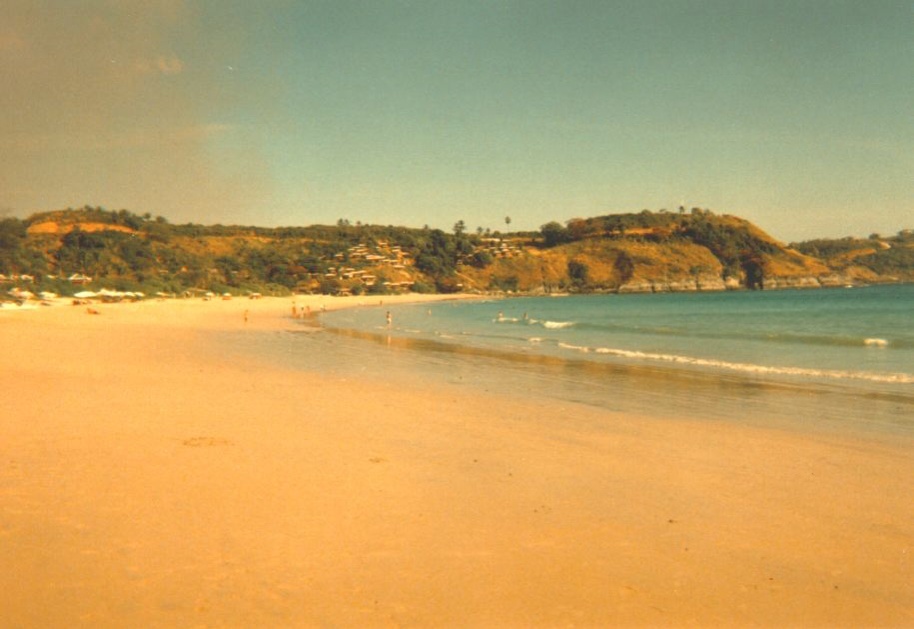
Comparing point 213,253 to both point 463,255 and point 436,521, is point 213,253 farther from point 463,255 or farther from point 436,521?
point 436,521

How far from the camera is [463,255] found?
481 feet

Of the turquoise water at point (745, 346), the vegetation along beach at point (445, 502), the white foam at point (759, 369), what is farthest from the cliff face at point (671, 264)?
the vegetation along beach at point (445, 502)

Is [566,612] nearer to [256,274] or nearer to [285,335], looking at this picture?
[285,335]

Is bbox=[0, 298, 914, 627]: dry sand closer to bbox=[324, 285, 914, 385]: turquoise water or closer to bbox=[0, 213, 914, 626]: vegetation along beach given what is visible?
bbox=[0, 213, 914, 626]: vegetation along beach

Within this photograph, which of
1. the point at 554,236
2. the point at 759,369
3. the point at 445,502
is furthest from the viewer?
the point at 554,236

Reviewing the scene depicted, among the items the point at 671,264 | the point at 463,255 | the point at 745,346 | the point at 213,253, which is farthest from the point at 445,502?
the point at 671,264

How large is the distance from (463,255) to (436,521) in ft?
465

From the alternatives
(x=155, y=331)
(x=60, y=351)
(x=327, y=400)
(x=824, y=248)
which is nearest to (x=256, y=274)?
(x=155, y=331)

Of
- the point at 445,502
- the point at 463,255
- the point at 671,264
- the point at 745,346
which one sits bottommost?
the point at 745,346

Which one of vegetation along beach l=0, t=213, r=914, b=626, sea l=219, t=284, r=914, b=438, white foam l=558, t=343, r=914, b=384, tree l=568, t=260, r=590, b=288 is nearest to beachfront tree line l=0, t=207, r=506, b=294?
tree l=568, t=260, r=590, b=288

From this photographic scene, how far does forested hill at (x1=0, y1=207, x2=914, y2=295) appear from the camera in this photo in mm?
95500

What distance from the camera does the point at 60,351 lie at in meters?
18.5

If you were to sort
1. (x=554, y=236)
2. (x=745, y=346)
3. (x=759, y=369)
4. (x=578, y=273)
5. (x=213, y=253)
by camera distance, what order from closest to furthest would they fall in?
1. (x=759, y=369)
2. (x=745, y=346)
3. (x=213, y=253)
4. (x=578, y=273)
5. (x=554, y=236)

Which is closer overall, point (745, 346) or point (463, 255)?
point (745, 346)
